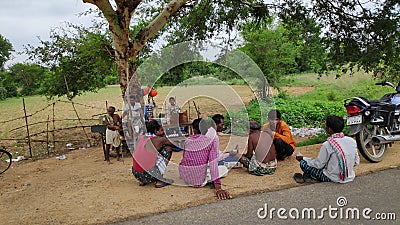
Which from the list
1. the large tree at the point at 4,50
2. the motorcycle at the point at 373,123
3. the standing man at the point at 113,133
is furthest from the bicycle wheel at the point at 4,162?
the large tree at the point at 4,50

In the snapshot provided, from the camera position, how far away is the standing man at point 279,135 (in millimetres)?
5273

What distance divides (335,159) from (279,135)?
1218mm

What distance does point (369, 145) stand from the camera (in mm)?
5285

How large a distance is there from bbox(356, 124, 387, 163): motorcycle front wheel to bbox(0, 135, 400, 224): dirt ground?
0.11 meters

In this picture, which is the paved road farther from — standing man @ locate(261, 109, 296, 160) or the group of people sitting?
standing man @ locate(261, 109, 296, 160)

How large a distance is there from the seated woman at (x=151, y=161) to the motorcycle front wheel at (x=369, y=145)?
2.73m

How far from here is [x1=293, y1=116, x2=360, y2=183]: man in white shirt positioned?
13.7 feet

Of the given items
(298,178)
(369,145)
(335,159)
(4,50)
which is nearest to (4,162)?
(298,178)

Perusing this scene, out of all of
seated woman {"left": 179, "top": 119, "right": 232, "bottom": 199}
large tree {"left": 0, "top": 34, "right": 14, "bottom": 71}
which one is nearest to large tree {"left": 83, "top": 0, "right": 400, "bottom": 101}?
seated woman {"left": 179, "top": 119, "right": 232, "bottom": 199}

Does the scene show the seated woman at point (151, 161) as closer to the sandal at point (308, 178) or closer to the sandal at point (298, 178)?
the sandal at point (298, 178)

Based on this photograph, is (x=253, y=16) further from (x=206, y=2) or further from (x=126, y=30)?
(x=126, y=30)

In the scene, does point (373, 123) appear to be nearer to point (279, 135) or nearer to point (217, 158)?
point (279, 135)

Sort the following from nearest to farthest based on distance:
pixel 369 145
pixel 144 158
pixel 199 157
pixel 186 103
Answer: pixel 199 157, pixel 144 158, pixel 369 145, pixel 186 103

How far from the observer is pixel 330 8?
8.02 metres
